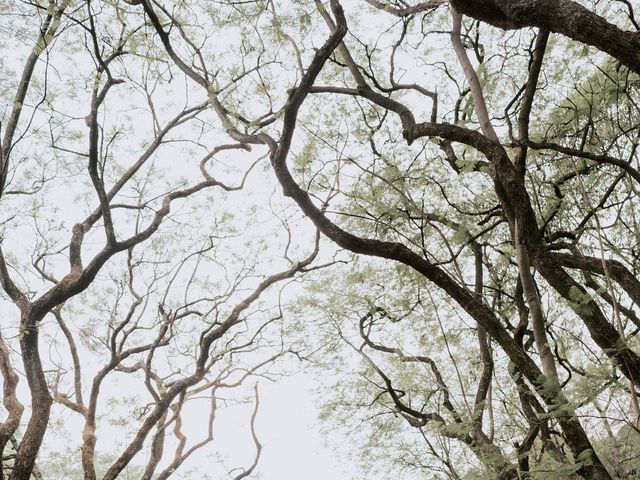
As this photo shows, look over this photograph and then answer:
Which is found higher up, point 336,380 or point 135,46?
point 135,46

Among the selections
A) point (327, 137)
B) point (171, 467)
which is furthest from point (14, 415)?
point (327, 137)

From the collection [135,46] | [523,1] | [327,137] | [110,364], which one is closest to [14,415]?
[110,364]

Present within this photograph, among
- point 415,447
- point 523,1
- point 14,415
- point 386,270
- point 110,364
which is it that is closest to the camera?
point 523,1

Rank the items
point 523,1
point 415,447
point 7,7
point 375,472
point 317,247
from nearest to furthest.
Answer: point 523,1 → point 7,7 → point 317,247 → point 415,447 → point 375,472

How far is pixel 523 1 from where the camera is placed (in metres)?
2.31

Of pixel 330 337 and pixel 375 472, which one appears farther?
pixel 375 472

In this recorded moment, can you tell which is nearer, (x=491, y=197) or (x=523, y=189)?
(x=523, y=189)

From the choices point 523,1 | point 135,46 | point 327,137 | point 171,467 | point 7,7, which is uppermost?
point 7,7

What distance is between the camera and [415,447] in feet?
26.4

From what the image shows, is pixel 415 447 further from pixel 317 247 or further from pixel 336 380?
pixel 317 247

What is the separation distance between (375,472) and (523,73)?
253 inches

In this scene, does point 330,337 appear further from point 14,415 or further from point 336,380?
point 14,415

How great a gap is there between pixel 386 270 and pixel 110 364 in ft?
12.4

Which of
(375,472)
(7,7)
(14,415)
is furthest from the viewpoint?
(375,472)
